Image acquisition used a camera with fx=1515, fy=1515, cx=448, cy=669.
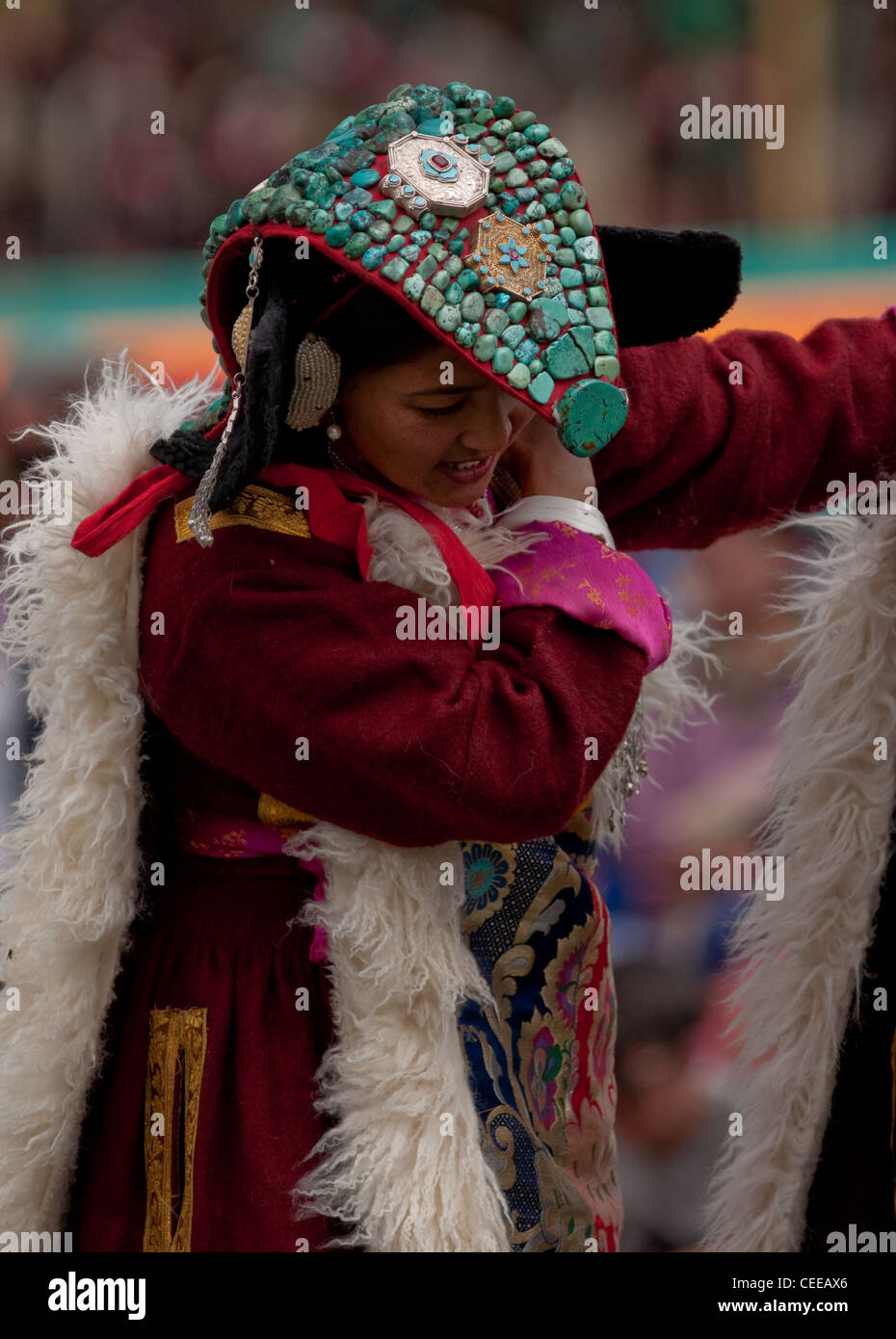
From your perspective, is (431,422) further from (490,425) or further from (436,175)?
(436,175)

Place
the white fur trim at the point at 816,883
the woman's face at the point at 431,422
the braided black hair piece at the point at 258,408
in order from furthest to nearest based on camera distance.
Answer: the white fur trim at the point at 816,883 → the woman's face at the point at 431,422 → the braided black hair piece at the point at 258,408

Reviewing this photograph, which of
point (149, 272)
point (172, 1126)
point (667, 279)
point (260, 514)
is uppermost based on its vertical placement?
point (149, 272)

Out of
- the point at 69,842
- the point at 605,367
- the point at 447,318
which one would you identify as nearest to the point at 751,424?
the point at 605,367

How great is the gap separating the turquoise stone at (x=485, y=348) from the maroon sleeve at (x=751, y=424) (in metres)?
0.27

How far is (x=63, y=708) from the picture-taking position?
3.56ft

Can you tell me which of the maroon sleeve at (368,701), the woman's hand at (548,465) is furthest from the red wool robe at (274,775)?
the woman's hand at (548,465)

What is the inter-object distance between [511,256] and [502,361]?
0.08 m

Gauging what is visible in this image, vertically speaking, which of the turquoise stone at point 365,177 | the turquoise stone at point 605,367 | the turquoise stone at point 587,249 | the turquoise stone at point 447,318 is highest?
the turquoise stone at point 365,177

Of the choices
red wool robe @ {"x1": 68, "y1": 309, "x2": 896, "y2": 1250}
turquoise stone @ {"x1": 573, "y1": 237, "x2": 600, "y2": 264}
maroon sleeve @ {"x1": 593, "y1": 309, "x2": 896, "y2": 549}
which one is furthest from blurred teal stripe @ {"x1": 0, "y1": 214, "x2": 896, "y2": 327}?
turquoise stone @ {"x1": 573, "y1": 237, "x2": 600, "y2": 264}

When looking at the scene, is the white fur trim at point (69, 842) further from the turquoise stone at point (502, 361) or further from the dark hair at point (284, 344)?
the turquoise stone at point (502, 361)

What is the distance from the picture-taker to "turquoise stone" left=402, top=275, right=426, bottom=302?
955 millimetres

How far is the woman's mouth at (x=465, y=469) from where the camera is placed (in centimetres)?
108

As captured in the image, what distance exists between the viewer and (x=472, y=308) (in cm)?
97
